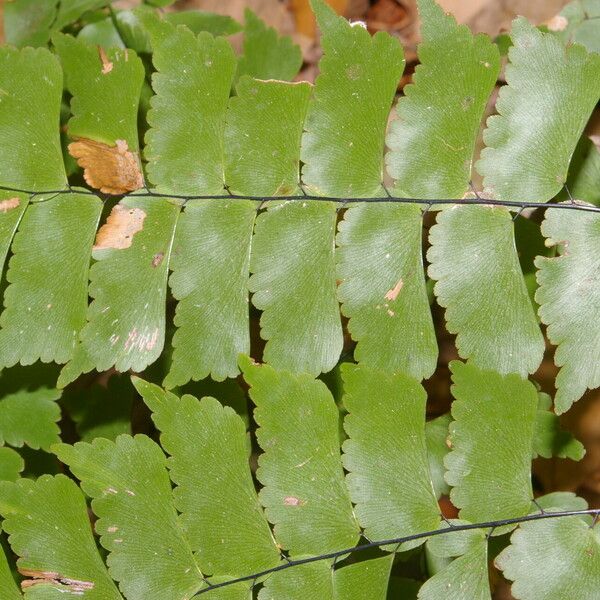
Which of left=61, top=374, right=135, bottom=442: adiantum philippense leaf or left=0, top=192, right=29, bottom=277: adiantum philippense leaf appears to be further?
left=61, top=374, right=135, bottom=442: adiantum philippense leaf

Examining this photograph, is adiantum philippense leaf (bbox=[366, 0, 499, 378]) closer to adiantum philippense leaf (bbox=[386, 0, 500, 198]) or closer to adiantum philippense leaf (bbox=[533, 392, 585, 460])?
adiantum philippense leaf (bbox=[386, 0, 500, 198])

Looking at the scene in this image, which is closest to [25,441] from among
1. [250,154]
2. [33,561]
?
→ [33,561]

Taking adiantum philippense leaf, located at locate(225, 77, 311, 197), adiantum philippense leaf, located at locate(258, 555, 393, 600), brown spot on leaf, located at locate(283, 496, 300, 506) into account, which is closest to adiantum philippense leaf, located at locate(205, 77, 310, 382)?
adiantum philippense leaf, located at locate(225, 77, 311, 197)

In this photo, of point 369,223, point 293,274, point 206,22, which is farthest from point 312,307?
point 206,22

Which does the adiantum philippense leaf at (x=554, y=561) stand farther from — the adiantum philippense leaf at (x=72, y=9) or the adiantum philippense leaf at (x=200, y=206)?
the adiantum philippense leaf at (x=72, y=9)

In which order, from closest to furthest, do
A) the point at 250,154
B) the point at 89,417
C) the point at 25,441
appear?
the point at 250,154 → the point at 25,441 → the point at 89,417

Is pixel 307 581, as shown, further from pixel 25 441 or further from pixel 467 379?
pixel 25 441
